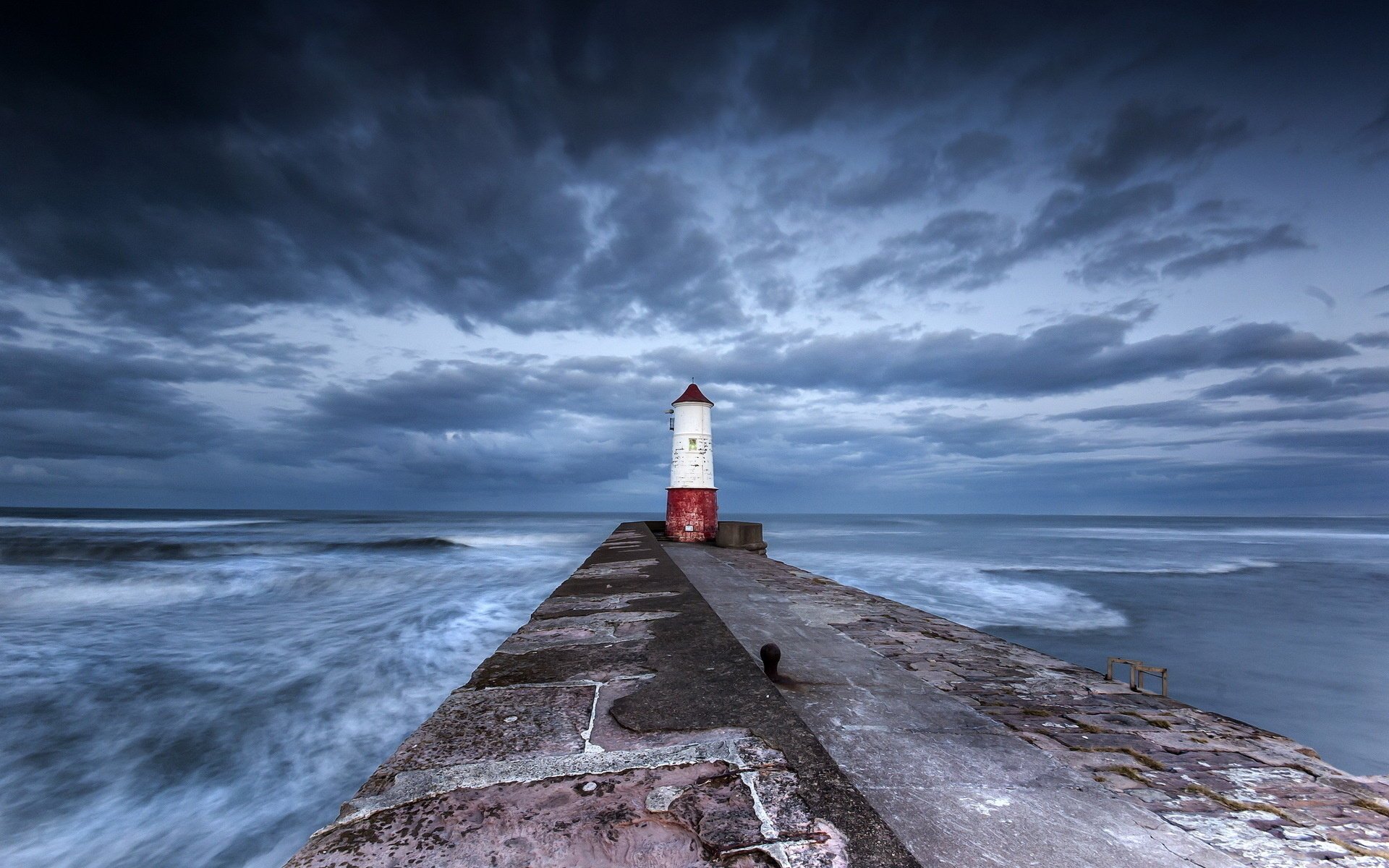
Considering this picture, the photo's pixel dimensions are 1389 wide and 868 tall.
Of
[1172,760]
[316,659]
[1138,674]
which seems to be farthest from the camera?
[316,659]

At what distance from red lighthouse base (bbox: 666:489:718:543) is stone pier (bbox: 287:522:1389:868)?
9.88 meters

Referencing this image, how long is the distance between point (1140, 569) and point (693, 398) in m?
17.8

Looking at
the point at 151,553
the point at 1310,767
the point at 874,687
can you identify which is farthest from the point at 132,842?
the point at 151,553

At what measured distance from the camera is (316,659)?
8641mm

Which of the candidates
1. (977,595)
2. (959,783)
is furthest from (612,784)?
(977,595)

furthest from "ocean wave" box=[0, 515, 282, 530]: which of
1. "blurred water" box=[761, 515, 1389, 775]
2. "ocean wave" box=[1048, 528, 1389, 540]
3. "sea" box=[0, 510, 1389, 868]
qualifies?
"ocean wave" box=[1048, 528, 1389, 540]

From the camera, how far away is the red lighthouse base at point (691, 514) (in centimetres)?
1434

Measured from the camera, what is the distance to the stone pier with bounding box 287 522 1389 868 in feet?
4.42

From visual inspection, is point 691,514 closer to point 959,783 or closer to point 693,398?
point 693,398

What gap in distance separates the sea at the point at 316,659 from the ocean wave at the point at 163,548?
134 cm

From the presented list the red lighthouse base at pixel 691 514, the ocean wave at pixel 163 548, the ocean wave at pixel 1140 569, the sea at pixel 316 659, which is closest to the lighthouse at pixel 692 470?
the red lighthouse base at pixel 691 514

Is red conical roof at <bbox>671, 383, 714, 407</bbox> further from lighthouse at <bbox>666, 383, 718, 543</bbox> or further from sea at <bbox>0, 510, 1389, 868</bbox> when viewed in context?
sea at <bbox>0, 510, 1389, 868</bbox>

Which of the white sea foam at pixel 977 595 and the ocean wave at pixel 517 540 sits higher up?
the ocean wave at pixel 517 540

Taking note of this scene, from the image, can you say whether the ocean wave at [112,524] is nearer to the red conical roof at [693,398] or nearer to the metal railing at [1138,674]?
the red conical roof at [693,398]
